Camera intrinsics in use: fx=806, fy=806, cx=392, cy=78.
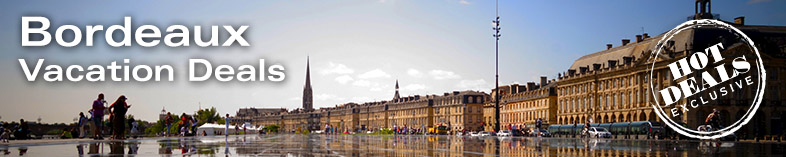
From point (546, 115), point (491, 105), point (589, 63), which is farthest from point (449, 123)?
point (589, 63)

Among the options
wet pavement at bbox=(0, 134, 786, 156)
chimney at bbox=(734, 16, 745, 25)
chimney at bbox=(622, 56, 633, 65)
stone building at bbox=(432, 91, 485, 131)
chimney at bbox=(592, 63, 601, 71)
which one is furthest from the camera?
stone building at bbox=(432, 91, 485, 131)

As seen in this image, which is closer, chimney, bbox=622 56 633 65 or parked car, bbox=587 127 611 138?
parked car, bbox=587 127 611 138

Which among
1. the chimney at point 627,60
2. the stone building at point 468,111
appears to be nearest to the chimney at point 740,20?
the chimney at point 627,60

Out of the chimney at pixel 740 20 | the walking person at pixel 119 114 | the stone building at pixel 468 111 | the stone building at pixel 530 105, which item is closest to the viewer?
the walking person at pixel 119 114

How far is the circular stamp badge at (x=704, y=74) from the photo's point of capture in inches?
3733

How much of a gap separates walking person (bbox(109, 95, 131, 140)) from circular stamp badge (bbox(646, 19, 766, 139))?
7507 cm

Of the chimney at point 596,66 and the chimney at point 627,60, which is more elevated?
the chimney at point 627,60

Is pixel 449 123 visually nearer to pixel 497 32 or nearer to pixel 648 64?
pixel 648 64

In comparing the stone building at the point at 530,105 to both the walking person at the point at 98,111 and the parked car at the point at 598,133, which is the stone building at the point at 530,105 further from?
the walking person at the point at 98,111

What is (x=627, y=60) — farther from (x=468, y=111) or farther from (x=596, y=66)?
(x=468, y=111)

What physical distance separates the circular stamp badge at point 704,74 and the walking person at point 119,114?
75.1 m

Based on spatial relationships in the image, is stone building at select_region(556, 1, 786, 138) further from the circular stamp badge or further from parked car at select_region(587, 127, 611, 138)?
parked car at select_region(587, 127, 611, 138)

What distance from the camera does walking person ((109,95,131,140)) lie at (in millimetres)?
28094

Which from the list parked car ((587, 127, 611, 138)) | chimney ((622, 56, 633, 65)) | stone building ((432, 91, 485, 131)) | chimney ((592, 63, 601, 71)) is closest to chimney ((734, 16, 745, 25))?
chimney ((622, 56, 633, 65))
